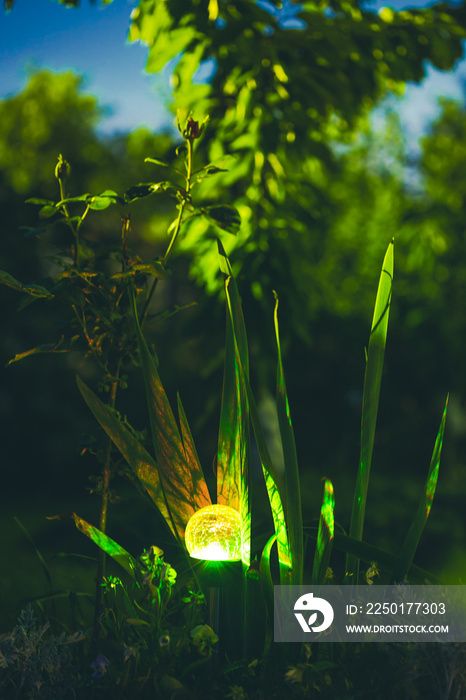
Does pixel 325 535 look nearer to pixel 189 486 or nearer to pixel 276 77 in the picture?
pixel 189 486

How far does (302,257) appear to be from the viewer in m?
3.40

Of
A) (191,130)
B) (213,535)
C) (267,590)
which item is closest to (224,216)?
(191,130)

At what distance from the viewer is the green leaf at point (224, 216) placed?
166cm

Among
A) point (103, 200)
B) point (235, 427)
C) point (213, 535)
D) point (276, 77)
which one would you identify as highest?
point (276, 77)

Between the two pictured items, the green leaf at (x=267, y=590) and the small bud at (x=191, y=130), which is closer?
the green leaf at (x=267, y=590)

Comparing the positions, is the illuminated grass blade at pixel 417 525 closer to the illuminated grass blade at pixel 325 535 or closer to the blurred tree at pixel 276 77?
the illuminated grass blade at pixel 325 535

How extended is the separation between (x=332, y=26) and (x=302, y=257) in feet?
3.90

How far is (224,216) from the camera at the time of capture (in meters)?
1.67

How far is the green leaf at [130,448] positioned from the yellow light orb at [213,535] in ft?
0.55

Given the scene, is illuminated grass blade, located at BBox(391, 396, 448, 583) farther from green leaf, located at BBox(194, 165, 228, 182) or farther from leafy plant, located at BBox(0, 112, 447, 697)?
green leaf, located at BBox(194, 165, 228, 182)

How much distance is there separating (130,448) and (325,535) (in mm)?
529

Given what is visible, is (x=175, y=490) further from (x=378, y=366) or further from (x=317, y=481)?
(x=317, y=481)

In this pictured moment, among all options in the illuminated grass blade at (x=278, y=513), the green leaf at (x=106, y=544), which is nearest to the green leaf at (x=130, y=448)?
the green leaf at (x=106, y=544)

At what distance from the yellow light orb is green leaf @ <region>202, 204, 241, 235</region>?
0.78m
